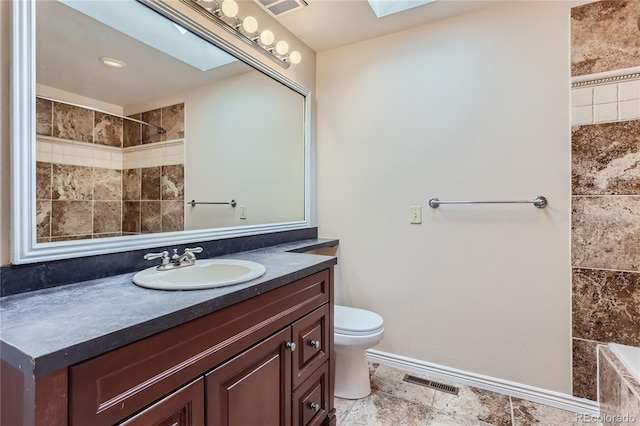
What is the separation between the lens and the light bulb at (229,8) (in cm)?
154

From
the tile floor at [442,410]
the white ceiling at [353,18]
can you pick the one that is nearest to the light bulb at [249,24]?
A: the white ceiling at [353,18]

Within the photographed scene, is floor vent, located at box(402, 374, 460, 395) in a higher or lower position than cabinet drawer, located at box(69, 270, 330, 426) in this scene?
lower

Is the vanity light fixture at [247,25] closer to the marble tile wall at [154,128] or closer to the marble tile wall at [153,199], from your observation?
the marble tile wall at [154,128]

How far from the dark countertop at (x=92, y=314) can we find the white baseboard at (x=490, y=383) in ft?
4.48

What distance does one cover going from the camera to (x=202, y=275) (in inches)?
51.3

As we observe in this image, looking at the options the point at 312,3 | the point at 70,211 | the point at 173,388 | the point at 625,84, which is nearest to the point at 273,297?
the point at 173,388

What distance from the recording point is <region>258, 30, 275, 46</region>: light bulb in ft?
5.96

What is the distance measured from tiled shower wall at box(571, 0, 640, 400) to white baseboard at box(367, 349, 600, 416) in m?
0.07

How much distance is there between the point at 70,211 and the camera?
108cm

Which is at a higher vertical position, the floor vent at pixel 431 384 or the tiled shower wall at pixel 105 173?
the tiled shower wall at pixel 105 173

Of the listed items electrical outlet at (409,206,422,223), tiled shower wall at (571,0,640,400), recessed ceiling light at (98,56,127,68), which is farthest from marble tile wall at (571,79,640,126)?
recessed ceiling light at (98,56,127,68)

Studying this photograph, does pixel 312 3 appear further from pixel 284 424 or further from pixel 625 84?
pixel 284 424

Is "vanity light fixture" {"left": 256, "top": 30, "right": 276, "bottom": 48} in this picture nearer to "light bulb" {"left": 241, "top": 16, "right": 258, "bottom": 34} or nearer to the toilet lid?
"light bulb" {"left": 241, "top": 16, "right": 258, "bottom": 34}

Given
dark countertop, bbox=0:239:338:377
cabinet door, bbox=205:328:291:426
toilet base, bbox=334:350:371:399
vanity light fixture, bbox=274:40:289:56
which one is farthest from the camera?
vanity light fixture, bbox=274:40:289:56
